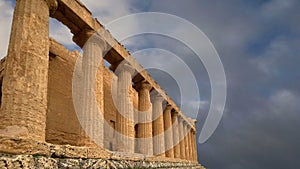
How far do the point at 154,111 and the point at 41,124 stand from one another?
432 inches

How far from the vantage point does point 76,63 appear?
45.3ft

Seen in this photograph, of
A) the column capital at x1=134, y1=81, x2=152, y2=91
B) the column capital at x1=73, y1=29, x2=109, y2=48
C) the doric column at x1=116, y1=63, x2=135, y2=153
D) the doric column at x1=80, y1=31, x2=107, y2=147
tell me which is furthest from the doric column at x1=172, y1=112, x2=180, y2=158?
the column capital at x1=73, y1=29, x2=109, y2=48

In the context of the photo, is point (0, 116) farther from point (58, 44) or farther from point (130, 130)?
point (58, 44)

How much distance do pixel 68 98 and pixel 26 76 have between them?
258 inches

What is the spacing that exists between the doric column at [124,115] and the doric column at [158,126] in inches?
183

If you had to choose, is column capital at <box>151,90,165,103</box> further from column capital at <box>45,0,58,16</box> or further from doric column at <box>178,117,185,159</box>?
column capital at <box>45,0,58,16</box>

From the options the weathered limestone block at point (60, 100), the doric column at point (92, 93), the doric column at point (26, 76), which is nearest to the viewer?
the doric column at point (26, 76)

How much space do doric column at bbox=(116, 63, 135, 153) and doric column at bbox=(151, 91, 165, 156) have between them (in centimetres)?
465

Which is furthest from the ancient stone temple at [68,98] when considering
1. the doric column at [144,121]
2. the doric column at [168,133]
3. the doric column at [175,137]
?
the doric column at [175,137]

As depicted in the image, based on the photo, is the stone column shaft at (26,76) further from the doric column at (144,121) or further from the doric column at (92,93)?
the doric column at (144,121)

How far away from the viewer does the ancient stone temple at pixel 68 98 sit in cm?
546

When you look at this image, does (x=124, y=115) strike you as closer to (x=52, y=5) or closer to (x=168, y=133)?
(x=52, y=5)

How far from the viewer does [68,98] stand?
41.6 feet

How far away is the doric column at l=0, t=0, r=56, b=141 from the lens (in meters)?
5.87
